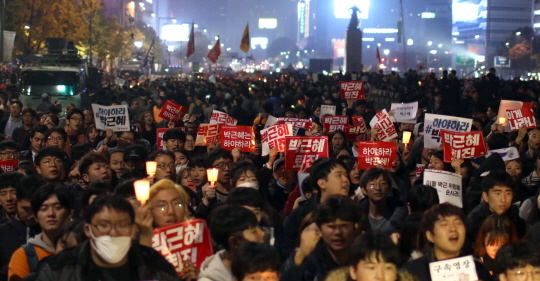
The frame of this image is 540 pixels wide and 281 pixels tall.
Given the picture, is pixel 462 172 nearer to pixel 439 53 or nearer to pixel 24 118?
pixel 24 118

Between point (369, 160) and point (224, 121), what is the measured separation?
3.73 metres

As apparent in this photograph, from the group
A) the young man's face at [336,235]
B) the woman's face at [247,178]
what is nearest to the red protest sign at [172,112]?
the woman's face at [247,178]

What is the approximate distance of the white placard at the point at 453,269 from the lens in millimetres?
3956

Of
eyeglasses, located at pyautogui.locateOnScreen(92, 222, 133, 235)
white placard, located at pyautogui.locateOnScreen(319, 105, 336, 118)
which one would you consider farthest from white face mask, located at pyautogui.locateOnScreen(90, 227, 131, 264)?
white placard, located at pyautogui.locateOnScreen(319, 105, 336, 118)

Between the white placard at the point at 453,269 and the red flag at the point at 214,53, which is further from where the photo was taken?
the red flag at the point at 214,53

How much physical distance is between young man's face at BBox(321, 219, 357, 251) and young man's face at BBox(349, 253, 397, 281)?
60cm

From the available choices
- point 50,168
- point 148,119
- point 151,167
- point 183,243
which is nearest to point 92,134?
point 148,119

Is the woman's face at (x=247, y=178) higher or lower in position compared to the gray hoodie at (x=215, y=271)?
higher

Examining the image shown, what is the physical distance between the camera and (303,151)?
7715 millimetres

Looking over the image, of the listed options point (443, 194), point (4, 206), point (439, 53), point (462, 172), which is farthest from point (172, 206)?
point (439, 53)

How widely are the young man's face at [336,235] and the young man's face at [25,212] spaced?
2.53m

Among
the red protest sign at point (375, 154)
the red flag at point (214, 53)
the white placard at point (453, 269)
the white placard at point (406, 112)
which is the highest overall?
the red flag at point (214, 53)

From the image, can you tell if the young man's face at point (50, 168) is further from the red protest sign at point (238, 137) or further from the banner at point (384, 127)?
the banner at point (384, 127)

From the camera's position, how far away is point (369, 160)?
7602 millimetres
